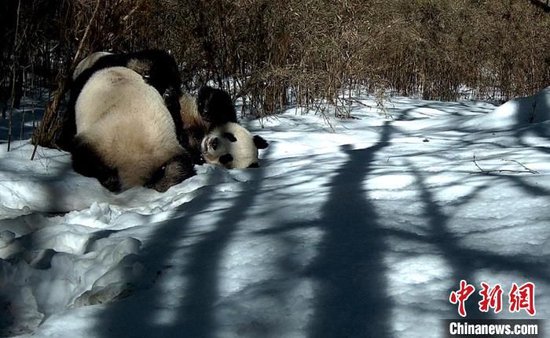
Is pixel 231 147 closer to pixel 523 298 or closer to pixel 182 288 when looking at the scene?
pixel 182 288

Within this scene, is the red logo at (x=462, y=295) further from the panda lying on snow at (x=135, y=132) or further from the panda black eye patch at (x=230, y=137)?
the panda black eye patch at (x=230, y=137)

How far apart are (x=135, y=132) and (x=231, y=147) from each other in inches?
36.8

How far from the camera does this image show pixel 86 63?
413 centimetres

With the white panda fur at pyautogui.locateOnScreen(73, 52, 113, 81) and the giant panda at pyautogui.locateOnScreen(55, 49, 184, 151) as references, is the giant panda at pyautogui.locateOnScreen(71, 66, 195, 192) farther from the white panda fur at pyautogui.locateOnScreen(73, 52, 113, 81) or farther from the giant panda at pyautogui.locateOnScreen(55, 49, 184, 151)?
the white panda fur at pyautogui.locateOnScreen(73, 52, 113, 81)

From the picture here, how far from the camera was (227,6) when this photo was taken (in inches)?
221

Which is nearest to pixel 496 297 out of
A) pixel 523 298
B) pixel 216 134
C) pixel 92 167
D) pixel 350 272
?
pixel 523 298

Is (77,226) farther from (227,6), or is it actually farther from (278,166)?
(227,6)

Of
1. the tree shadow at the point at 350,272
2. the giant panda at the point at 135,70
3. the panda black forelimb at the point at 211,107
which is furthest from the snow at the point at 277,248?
the panda black forelimb at the point at 211,107

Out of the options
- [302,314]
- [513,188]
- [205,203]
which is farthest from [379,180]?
[302,314]

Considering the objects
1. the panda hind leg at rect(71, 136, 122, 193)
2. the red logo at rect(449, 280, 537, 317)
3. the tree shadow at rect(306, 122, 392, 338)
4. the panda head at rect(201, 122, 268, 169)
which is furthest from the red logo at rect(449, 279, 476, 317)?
the panda head at rect(201, 122, 268, 169)

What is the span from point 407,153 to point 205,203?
1662 millimetres

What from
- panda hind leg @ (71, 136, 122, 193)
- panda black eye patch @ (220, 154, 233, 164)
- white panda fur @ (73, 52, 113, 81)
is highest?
white panda fur @ (73, 52, 113, 81)

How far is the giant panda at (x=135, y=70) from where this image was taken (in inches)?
157

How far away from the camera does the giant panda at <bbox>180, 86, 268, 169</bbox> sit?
4.22 meters
